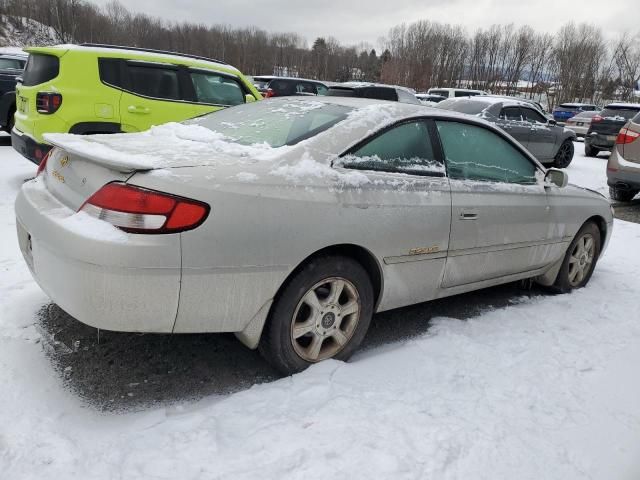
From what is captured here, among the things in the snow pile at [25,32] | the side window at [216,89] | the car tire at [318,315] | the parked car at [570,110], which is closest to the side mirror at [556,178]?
the car tire at [318,315]

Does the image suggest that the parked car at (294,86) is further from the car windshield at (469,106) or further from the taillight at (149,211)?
the taillight at (149,211)

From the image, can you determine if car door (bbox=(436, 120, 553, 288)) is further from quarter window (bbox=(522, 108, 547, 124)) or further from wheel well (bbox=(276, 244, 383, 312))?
quarter window (bbox=(522, 108, 547, 124))

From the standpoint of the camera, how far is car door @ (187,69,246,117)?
6.76m

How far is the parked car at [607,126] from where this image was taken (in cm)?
1457

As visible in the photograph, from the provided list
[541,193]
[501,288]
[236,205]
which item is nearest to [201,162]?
[236,205]

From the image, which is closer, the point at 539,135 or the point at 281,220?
the point at 281,220

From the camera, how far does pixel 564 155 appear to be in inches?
492

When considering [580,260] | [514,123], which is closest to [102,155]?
[580,260]

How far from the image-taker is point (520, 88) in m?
64.8

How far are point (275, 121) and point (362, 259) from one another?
102 cm

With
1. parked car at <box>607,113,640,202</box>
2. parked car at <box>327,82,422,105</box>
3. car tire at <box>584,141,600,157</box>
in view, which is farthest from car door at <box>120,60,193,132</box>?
car tire at <box>584,141,600,157</box>

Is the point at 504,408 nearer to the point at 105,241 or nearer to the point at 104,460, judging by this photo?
the point at 104,460

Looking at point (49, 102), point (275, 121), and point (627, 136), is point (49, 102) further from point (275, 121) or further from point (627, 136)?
point (627, 136)

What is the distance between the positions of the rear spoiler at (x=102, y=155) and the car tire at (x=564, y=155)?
11.9m
